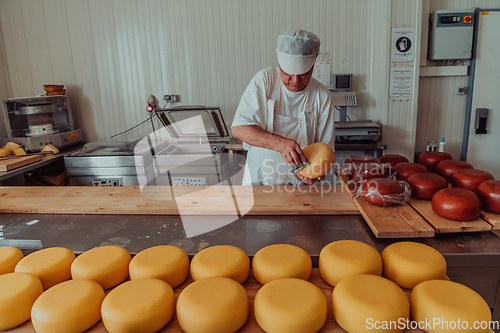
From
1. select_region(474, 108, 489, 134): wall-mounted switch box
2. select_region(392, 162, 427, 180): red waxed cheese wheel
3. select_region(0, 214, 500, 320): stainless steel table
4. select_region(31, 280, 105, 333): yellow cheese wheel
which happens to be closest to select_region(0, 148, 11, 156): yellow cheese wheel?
select_region(0, 214, 500, 320): stainless steel table

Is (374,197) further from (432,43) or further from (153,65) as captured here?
(153,65)

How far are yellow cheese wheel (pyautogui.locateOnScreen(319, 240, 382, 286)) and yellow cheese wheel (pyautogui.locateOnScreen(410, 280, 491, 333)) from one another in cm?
14

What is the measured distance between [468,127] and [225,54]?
282 cm

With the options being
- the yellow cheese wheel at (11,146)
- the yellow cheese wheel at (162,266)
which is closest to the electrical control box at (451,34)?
the yellow cheese wheel at (162,266)

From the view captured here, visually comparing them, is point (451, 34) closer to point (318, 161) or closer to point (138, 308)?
point (318, 161)

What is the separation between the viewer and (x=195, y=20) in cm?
358

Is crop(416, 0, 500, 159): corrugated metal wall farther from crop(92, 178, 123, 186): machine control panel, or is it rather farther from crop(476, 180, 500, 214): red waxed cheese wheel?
crop(92, 178, 123, 186): machine control panel

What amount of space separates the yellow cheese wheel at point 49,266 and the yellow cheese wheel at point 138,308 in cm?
30

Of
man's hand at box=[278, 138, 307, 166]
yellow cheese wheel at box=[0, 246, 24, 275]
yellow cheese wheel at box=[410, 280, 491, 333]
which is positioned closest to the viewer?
yellow cheese wheel at box=[410, 280, 491, 333]

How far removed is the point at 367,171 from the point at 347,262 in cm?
82

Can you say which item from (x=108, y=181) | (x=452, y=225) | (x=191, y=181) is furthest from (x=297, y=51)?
(x=108, y=181)

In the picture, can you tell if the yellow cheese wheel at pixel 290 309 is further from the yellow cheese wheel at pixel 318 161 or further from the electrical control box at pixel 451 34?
the electrical control box at pixel 451 34

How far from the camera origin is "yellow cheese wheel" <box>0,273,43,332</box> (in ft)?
2.86

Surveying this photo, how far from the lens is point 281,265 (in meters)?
0.99
